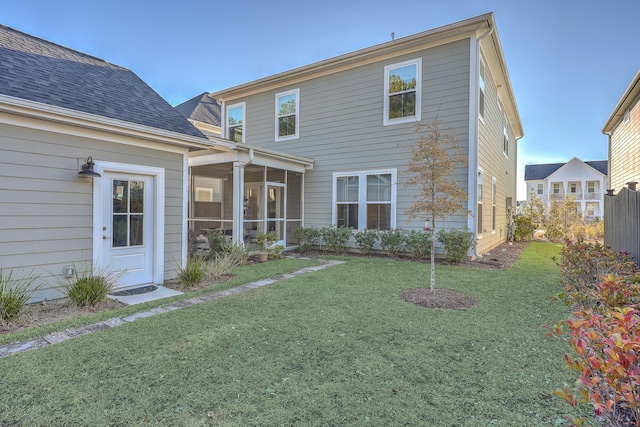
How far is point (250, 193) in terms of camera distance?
1170 centimetres

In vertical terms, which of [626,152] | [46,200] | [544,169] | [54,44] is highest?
[544,169]

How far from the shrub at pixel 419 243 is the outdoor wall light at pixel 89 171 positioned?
Result: 684cm

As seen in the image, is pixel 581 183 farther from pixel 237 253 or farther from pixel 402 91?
pixel 237 253

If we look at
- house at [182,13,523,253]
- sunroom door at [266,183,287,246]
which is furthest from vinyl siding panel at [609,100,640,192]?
sunroom door at [266,183,287,246]

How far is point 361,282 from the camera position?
238 inches

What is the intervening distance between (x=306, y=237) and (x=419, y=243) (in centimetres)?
347

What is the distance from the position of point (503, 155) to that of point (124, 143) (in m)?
13.1

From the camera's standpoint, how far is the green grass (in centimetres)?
217

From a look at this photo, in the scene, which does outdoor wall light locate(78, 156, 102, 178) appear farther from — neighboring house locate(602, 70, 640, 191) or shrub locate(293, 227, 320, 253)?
neighboring house locate(602, 70, 640, 191)

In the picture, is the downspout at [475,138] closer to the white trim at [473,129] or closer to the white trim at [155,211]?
the white trim at [473,129]

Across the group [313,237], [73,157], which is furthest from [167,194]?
[313,237]

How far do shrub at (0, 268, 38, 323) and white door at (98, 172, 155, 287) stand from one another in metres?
0.90

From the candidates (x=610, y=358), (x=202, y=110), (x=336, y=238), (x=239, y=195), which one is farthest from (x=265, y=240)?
(x=202, y=110)

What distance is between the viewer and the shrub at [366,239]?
9117mm
